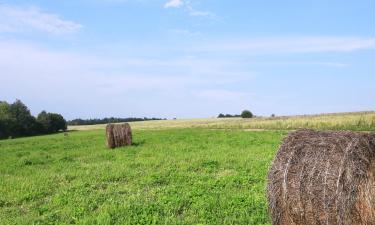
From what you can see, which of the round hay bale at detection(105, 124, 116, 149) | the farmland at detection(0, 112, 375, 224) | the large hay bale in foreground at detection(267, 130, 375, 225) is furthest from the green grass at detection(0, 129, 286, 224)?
the round hay bale at detection(105, 124, 116, 149)

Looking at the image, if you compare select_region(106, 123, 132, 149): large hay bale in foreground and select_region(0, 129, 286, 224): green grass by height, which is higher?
select_region(106, 123, 132, 149): large hay bale in foreground

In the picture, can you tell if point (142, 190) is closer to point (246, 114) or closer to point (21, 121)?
point (21, 121)

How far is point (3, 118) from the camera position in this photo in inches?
3597

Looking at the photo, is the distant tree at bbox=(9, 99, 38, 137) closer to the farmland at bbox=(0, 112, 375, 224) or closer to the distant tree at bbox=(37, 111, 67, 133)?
the distant tree at bbox=(37, 111, 67, 133)

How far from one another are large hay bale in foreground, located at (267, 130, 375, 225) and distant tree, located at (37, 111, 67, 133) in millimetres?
92338

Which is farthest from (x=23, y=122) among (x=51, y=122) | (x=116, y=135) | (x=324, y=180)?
(x=324, y=180)

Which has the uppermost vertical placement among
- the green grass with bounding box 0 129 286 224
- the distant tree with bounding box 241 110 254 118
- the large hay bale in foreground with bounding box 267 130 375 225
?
the distant tree with bounding box 241 110 254 118

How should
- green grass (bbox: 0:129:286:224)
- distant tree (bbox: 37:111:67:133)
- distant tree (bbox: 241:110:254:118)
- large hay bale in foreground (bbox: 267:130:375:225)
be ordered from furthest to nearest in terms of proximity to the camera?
1. distant tree (bbox: 241:110:254:118)
2. distant tree (bbox: 37:111:67:133)
3. green grass (bbox: 0:129:286:224)
4. large hay bale in foreground (bbox: 267:130:375:225)

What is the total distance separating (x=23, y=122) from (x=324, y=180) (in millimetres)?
91998

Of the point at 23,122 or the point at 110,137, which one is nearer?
the point at 110,137

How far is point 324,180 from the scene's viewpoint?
25.4ft

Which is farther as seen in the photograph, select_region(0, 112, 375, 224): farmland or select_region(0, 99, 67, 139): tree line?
select_region(0, 99, 67, 139): tree line

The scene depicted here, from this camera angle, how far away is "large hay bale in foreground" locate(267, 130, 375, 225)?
741cm

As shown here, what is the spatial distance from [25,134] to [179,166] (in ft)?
269
